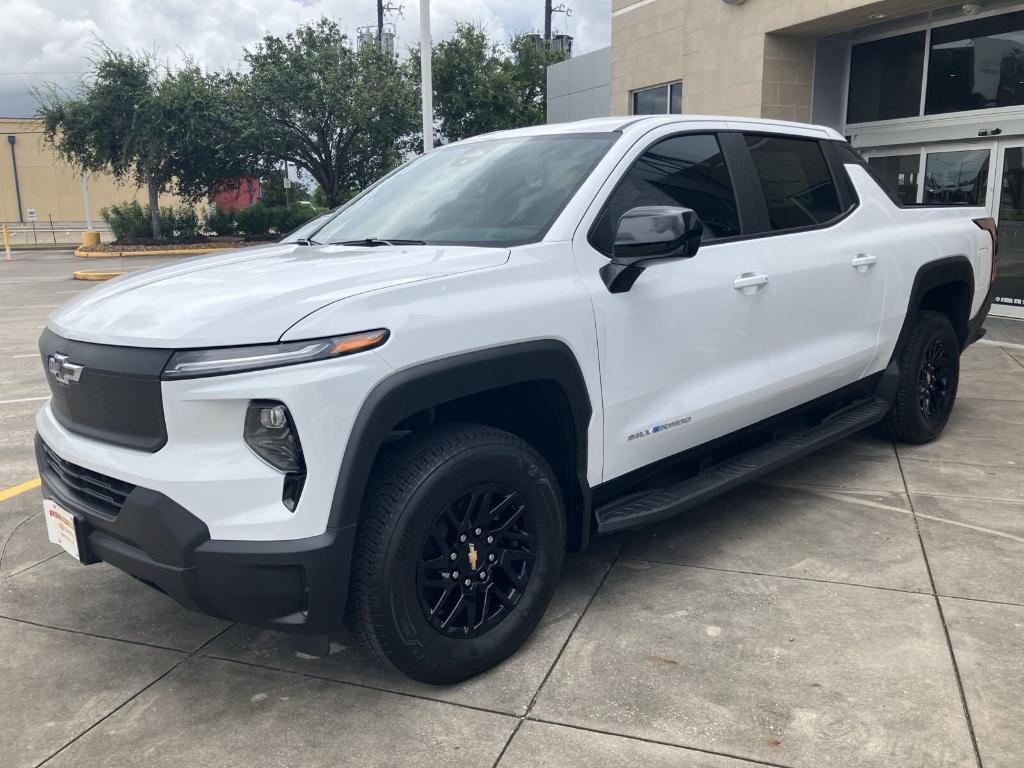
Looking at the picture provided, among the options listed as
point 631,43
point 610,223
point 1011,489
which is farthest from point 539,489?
point 631,43

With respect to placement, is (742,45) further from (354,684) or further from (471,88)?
(471,88)

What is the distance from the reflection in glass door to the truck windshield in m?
9.39

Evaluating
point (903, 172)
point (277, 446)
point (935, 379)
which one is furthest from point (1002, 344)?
point (277, 446)

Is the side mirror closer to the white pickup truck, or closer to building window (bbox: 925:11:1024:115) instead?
the white pickup truck

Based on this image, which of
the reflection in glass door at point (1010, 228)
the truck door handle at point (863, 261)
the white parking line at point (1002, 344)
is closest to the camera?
the truck door handle at point (863, 261)

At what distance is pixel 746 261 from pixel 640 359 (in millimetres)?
845

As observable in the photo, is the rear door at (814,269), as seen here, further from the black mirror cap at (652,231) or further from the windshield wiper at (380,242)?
the windshield wiper at (380,242)

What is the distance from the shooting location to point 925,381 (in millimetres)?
5293

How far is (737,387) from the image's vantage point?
3.71 meters

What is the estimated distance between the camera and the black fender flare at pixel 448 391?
8.01 ft

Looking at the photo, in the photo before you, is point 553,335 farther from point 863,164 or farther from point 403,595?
point 863,164

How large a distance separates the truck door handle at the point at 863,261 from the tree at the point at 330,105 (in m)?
26.6

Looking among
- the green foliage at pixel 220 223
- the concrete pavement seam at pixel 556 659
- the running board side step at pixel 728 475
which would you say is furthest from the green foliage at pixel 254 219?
the concrete pavement seam at pixel 556 659

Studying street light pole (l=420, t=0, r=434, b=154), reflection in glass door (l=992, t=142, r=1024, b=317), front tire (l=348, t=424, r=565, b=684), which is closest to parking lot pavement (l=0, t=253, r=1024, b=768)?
front tire (l=348, t=424, r=565, b=684)
